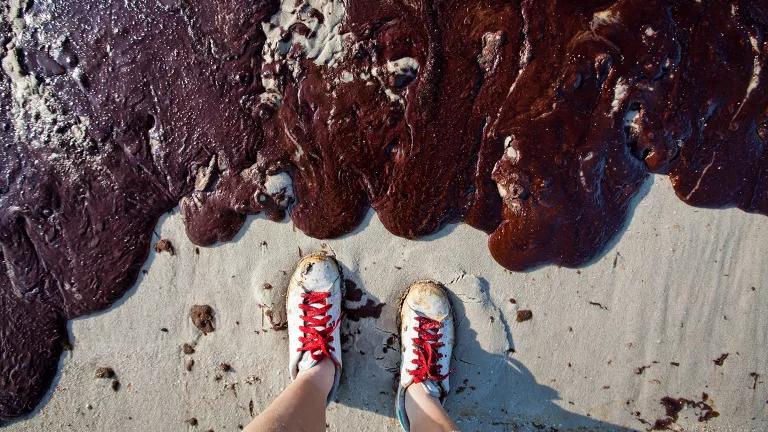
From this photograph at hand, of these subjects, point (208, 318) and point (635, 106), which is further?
point (208, 318)

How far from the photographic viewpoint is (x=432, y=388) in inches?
86.4

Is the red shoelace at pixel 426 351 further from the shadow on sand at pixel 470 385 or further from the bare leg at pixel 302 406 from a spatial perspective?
the bare leg at pixel 302 406

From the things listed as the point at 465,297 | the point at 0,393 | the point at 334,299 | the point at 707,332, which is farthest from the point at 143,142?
the point at 707,332

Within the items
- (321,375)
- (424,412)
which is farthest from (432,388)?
(321,375)

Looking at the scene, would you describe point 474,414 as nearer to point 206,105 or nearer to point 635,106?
point 635,106

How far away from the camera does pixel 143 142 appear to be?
87.1 inches

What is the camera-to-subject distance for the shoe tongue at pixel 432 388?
7.16ft

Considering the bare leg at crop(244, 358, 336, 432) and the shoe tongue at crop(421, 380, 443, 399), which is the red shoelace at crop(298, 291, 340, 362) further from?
the shoe tongue at crop(421, 380, 443, 399)

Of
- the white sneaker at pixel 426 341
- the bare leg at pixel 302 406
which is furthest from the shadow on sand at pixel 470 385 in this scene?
the bare leg at pixel 302 406

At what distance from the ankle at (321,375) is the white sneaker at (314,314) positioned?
0.02 metres

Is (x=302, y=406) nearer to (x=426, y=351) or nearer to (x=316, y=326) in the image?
(x=316, y=326)

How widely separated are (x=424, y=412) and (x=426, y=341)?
339 millimetres

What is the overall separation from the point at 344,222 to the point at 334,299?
42 cm

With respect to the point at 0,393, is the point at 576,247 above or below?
above
